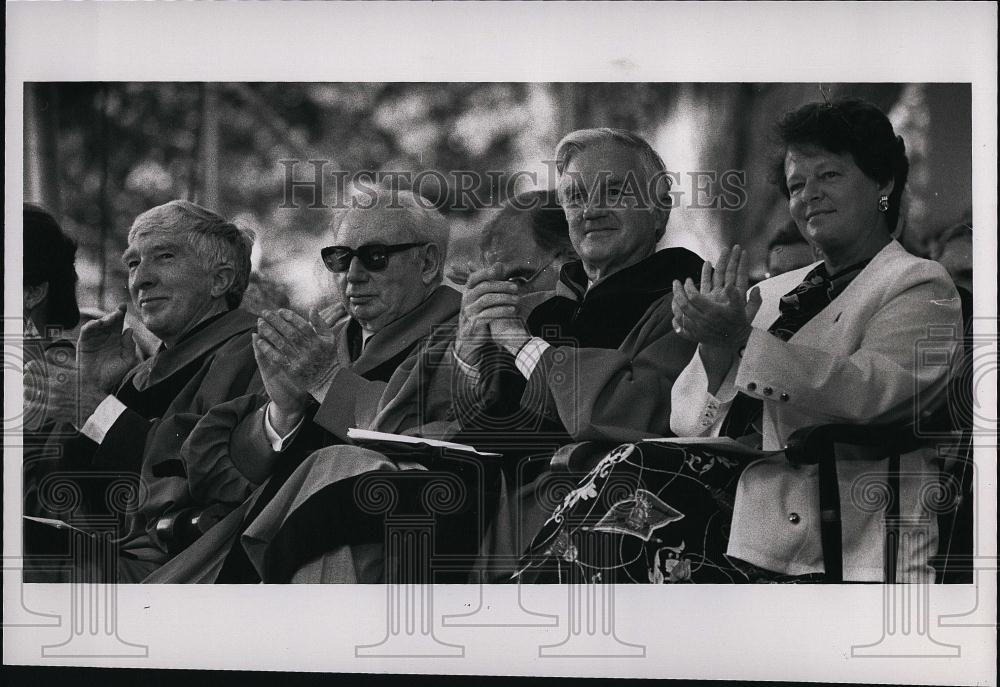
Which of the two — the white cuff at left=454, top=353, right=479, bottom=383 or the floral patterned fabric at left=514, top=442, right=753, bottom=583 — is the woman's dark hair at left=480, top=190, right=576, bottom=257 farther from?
the floral patterned fabric at left=514, top=442, right=753, bottom=583

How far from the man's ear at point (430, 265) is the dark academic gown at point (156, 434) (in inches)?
27.0

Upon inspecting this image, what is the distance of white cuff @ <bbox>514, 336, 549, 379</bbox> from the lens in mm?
3842

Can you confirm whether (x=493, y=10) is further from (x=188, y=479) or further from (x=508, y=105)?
(x=188, y=479)

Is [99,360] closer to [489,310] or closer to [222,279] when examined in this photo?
[222,279]

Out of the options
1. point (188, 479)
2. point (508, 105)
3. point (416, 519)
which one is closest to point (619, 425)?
point (416, 519)

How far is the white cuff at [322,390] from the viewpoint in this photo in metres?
3.89

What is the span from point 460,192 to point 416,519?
49.3 inches

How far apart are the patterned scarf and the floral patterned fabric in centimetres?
15

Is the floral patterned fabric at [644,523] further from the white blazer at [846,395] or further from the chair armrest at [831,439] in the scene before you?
the chair armrest at [831,439]

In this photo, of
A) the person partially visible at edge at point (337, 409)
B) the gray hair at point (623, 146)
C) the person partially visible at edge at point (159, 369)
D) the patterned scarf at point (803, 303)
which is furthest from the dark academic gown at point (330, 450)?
the patterned scarf at point (803, 303)

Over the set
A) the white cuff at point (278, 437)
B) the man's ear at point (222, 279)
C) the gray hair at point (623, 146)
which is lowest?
the white cuff at point (278, 437)

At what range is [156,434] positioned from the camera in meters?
3.93

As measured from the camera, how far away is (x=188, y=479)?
12.8 feet

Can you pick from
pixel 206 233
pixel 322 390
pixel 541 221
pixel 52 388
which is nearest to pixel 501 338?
pixel 541 221
